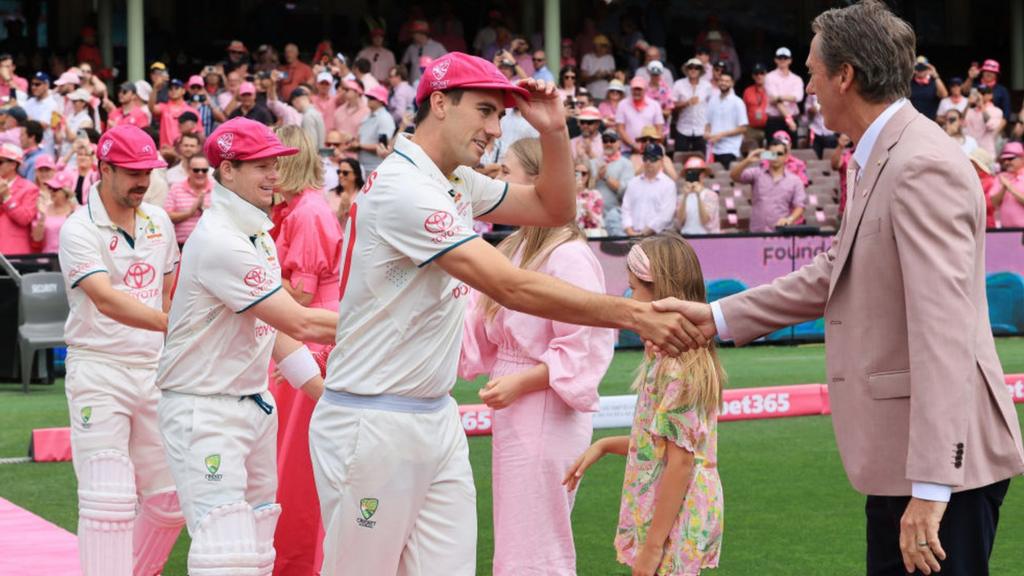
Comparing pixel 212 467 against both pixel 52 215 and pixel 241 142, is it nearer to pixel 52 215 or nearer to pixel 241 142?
pixel 241 142

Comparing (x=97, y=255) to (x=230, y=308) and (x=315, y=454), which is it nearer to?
(x=230, y=308)

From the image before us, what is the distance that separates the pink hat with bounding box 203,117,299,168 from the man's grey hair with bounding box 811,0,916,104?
2.47 m

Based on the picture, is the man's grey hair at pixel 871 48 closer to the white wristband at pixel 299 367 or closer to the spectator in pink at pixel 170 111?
the white wristband at pixel 299 367

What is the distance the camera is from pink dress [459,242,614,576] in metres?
5.64

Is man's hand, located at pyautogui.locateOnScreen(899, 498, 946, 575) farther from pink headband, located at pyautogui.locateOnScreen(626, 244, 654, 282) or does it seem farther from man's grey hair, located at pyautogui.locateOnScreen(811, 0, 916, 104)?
pink headband, located at pyautogui.locateOnScreen(626, 244, 654, 282)

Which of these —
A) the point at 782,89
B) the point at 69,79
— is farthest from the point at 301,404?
the point at 782,89

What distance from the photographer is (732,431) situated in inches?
457

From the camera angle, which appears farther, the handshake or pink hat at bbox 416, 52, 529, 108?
the handshake

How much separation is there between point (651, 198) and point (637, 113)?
3.25 meters

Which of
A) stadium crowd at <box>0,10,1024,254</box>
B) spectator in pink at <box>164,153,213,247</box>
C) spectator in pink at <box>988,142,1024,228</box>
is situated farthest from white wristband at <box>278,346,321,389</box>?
spectator in pink at <box>988,142,1024,228</box>

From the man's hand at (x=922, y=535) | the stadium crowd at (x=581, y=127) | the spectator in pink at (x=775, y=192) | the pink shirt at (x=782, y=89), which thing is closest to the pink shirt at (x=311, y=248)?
the man's hand at (x=922, y=535)

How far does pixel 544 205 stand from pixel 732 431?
6663 millimetres

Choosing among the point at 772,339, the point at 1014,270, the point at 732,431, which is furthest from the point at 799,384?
the point at 1014,270

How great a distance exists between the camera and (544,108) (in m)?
5.06
